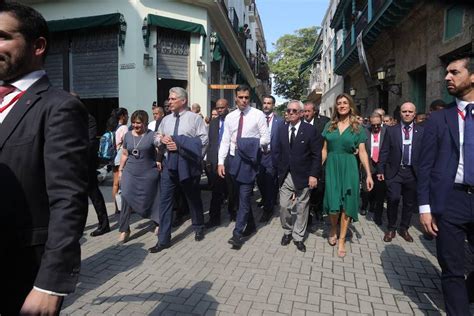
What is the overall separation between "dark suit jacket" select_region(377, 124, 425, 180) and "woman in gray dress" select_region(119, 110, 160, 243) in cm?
339

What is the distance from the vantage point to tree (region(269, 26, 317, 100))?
45719mm

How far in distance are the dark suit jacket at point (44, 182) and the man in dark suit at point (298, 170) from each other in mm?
3692

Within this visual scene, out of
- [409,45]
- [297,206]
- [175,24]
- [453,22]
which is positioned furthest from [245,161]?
[409,45]

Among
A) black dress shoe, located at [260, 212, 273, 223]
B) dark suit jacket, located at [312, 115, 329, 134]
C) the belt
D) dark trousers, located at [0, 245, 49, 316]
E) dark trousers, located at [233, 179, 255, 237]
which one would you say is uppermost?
dark suit jacket, located at [312, 115, 329, 134]

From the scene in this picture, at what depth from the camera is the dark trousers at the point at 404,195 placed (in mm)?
5395

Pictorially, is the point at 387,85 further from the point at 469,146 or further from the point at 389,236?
the point at 469,146

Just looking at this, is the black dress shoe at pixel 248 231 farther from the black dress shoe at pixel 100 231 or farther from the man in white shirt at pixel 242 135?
the black dress shoe at pixel 100 231

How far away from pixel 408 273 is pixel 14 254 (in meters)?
3.91

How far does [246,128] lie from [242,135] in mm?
119

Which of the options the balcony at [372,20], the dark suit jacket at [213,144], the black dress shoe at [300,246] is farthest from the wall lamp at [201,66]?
the black dress shoe at [300,246]

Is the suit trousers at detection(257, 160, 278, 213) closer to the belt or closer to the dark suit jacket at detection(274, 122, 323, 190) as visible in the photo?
the dark suit jacket at detection(274, 122, 323, 190)

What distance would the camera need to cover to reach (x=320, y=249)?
16.2 feet

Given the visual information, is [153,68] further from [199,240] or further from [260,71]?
[260,71]

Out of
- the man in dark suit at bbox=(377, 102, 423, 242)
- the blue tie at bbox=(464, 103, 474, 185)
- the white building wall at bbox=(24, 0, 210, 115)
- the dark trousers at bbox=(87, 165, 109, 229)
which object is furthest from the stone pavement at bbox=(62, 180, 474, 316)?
the white building wall at bbox=(24, 0, 210, 115)
